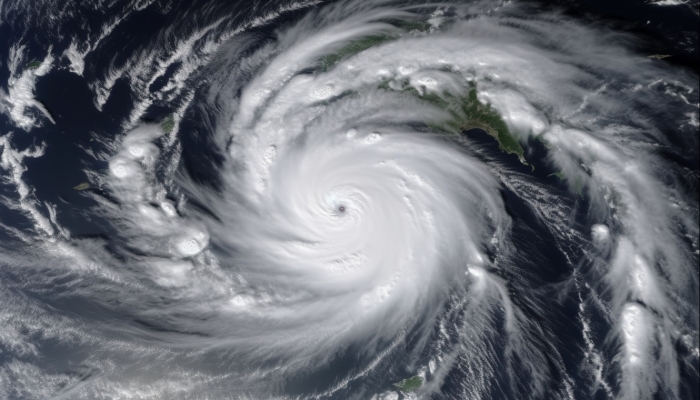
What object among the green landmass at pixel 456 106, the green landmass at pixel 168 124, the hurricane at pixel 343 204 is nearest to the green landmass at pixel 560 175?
the hurricane at pixel 343 204

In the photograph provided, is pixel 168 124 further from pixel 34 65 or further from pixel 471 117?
pixel 471 117

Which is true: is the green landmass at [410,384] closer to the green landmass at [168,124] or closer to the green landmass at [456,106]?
the green landmass at [456,106]

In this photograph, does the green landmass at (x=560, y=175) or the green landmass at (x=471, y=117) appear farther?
the green landmass at (x=471, y=117)

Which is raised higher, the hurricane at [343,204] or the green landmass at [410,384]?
the hurricane at [343,204]

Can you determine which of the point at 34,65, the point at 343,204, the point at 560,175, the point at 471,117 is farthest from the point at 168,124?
the point at 560,175

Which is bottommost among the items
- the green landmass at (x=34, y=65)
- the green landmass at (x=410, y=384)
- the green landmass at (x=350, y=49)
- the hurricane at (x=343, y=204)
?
the green landmass at (x=410, y=384)

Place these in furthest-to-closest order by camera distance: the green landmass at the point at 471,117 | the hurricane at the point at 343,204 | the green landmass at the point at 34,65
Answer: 1. the green landmass at the point at 34,65
2. the green landmass at the point at 471,117
3. the hurricane at the point at 343,204

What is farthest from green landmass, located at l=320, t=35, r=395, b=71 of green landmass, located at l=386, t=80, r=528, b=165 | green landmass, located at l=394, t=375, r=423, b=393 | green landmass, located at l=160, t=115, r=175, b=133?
green landmass, located at l=394, t=375, r=423, b=393
